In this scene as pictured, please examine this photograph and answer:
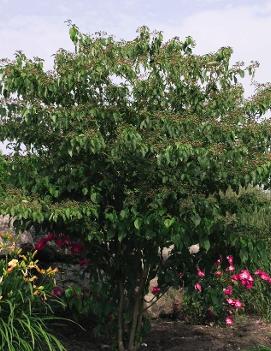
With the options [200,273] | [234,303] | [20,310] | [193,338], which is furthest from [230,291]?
[20,310]

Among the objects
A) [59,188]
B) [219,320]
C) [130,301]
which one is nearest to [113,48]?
[59,188]

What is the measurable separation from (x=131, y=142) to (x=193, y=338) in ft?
10.5

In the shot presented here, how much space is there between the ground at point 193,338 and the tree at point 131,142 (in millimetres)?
1303

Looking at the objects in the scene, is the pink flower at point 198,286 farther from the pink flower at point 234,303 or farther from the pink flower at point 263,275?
the pink flower at point 263,275

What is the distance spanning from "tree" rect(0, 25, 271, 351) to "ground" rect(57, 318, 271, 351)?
1303 millimetres

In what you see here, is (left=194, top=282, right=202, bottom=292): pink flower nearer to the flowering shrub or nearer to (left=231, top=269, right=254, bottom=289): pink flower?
the flowering shrub

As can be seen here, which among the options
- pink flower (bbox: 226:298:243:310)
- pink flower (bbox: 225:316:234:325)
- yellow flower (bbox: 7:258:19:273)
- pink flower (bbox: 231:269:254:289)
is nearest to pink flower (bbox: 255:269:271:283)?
pink flower (bbox: 231:269:254:289)

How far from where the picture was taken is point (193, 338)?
7.50m

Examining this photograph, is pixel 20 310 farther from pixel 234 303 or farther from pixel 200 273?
pixel 234 303

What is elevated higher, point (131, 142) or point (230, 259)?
point (131, 142)

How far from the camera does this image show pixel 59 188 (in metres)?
5.70

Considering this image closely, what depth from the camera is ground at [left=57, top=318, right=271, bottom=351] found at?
23.0 ft

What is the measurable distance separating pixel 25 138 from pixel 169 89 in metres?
1.35

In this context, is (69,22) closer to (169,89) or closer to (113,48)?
(113,48)
